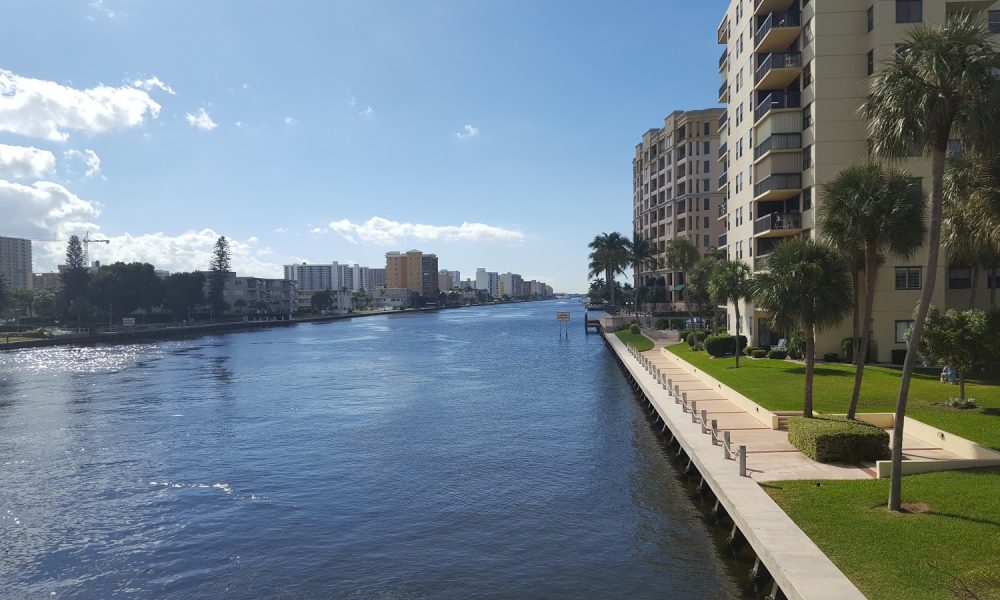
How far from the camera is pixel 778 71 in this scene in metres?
48.6

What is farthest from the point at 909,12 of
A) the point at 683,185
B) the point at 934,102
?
the point at 683,185

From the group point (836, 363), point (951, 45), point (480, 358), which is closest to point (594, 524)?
point (951, 45)

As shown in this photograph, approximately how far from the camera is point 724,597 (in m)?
17.0

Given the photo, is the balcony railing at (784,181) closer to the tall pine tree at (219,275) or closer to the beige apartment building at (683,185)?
the beige apartment building at (683,185)

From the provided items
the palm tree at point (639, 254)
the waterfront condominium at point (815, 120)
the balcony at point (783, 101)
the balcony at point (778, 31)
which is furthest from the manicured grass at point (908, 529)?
the palm tree at point (639, 254)

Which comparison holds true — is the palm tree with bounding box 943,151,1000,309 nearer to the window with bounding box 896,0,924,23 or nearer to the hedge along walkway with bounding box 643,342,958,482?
the hedge along walkway with bounding box 643,342,958,482

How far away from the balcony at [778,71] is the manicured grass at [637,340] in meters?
29.5

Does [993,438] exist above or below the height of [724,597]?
above

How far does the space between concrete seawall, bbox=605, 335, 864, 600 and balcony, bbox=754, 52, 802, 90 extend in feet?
109

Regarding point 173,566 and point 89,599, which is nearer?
point 89,599

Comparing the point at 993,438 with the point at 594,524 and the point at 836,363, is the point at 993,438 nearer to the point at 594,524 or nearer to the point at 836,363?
the point at 594,524

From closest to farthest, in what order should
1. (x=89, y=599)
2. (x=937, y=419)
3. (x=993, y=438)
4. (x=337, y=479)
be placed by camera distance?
(x=89, y=599) → (x=993, y=438) → (x=937, y=419) → (x=337, y=479)

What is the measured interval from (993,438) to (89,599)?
2986 cm

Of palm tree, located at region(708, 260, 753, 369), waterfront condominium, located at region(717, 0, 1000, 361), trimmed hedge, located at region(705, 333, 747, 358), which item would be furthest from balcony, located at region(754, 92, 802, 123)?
trimmed hedge, located at region(705, 333, 747, 358)
